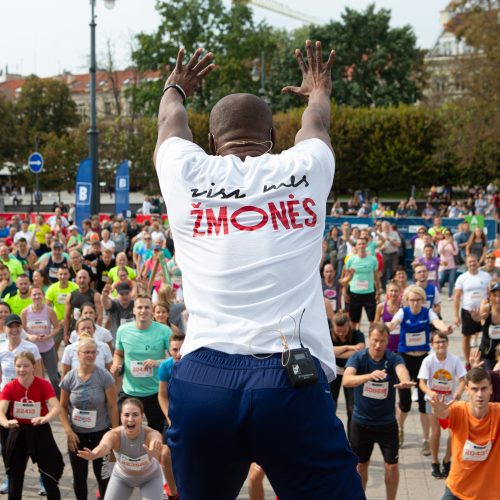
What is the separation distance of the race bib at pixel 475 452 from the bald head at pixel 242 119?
16.0 ft

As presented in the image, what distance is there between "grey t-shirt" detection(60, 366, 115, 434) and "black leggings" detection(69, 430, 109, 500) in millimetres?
61

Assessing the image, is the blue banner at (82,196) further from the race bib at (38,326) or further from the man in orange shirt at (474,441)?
the man in orange shirt at (474,441)

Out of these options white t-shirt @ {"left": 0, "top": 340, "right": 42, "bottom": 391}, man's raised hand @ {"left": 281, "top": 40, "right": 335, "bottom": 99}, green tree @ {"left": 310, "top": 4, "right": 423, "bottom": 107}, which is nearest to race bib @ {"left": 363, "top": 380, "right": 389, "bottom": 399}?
white t-shirt @ {"left": 0, "top": 340, "right": 42, "bottom": 391}

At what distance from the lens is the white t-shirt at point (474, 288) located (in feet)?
43.2

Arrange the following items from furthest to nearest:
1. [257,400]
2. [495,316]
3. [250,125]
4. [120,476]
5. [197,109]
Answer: [197,109] < [495,316] < [120,476] < [250,125] < [257,400]

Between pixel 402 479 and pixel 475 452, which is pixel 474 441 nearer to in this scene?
pixel 475 452

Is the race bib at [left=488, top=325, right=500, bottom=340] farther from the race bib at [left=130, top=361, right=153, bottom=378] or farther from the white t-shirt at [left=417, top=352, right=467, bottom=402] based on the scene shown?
the race bib at [left=130, top=361, right=153, bottom=378]

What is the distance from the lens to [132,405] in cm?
716

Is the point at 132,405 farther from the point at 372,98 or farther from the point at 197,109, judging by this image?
the point at 372,98

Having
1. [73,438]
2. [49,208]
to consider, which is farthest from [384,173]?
[73,438]

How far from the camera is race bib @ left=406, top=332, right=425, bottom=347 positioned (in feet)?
33.4

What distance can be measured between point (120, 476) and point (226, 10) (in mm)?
49773

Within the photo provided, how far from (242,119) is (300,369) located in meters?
0.82

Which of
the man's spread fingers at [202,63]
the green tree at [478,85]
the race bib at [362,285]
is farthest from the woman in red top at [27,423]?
the green tree at [478,85]
